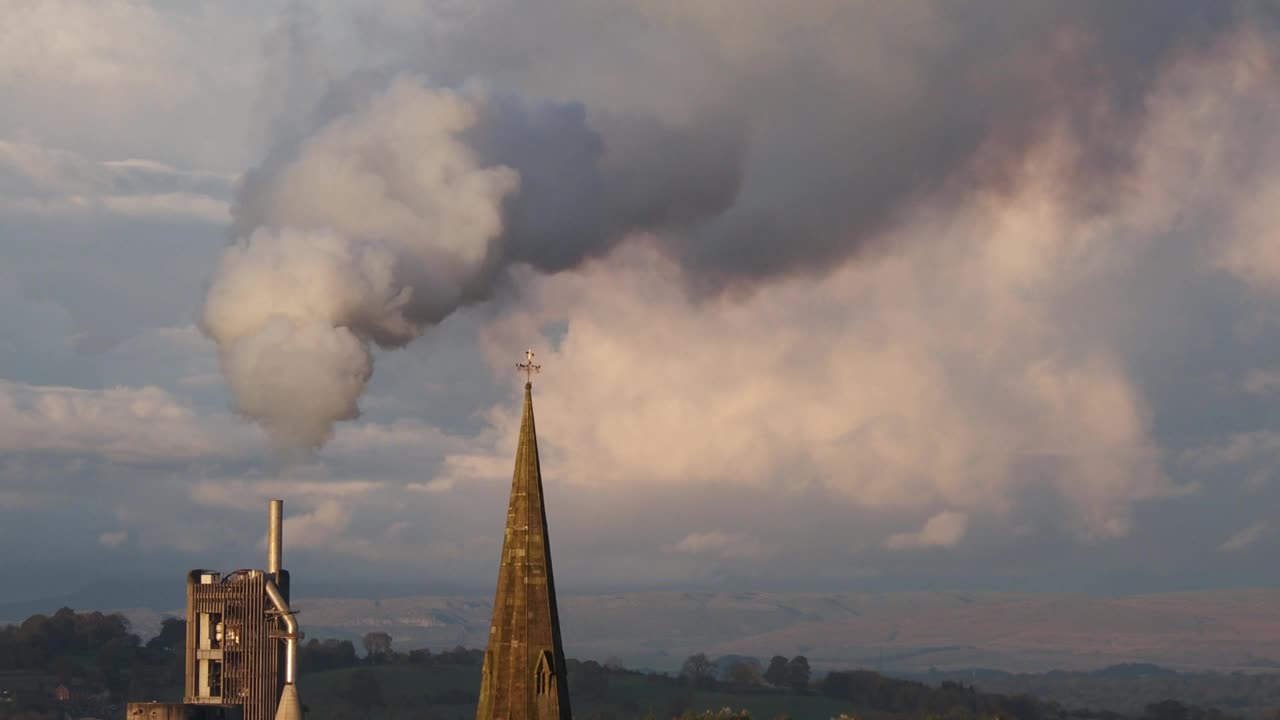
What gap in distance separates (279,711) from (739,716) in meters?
42.2

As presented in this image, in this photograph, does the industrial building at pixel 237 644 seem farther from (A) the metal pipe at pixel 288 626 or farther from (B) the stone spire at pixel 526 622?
(B) the stone spire at pixel 526 622

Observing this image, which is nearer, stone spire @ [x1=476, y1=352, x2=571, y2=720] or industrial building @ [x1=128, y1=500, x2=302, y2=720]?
stone spire @ [x1=476, y1=352, x2=571, y2=720]

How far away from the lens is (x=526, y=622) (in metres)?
101

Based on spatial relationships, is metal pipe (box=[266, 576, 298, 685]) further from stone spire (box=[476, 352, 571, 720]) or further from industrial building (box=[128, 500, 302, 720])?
stone spire (box=[476, 352, 571, 720])

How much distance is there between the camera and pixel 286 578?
486 ft

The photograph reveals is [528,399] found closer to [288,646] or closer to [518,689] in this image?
[518,689]

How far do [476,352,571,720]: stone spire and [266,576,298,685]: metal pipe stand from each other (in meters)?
42.3

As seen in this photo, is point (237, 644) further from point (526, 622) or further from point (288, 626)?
point (526, 622)

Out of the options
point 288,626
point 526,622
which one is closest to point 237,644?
point 288,626

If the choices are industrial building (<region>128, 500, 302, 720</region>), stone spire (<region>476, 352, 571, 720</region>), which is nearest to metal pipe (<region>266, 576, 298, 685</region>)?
industrial building (<region>128, 500, 302, 720</region>)

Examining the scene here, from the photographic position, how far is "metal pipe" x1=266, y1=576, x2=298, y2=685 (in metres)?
142

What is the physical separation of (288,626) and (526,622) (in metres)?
49.4

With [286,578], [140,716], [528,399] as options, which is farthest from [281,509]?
[528,399]

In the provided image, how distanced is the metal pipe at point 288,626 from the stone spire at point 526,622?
42.3 m
